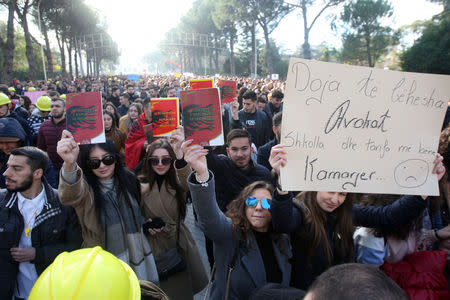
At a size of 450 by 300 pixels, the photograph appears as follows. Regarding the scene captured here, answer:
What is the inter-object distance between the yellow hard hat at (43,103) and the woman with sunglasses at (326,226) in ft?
16.9

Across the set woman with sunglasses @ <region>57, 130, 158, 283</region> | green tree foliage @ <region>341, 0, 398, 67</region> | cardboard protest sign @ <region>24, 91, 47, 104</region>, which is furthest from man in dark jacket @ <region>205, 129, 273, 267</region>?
green tree foliage @ <region>341, 0, 398, 67</region>

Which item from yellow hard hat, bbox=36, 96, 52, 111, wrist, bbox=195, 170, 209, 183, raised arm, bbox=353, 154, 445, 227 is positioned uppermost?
yellow hard hat, bbox=36, 96, 52, 111

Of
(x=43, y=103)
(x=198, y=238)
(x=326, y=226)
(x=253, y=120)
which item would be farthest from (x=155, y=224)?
(x=43, y=103)

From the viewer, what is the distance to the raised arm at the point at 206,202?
172cm

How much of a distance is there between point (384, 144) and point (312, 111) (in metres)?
0.47

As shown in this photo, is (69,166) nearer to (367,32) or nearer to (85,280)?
(85,280)

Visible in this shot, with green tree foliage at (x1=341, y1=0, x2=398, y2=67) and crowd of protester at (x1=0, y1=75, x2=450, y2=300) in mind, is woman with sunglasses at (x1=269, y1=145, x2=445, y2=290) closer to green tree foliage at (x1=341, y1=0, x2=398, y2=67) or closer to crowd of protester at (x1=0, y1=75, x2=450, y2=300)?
crowd of protester at (x1=0, y1=75, x2=450, y2=300)

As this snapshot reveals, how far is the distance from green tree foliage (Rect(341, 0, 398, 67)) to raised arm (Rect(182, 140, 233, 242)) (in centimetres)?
4275

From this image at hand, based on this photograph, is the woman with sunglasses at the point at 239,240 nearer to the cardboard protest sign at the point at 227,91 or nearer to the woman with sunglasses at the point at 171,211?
the woman with sunglasses at the point at 171,211

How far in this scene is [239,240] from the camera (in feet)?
5.94

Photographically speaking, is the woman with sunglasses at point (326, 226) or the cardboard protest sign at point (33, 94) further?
the cardboard protest sign at point (33, 94)

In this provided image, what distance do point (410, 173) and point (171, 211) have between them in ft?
5.74

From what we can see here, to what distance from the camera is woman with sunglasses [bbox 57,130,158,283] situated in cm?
197

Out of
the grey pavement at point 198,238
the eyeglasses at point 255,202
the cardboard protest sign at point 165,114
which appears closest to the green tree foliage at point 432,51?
the grey pavement at point 198,238
